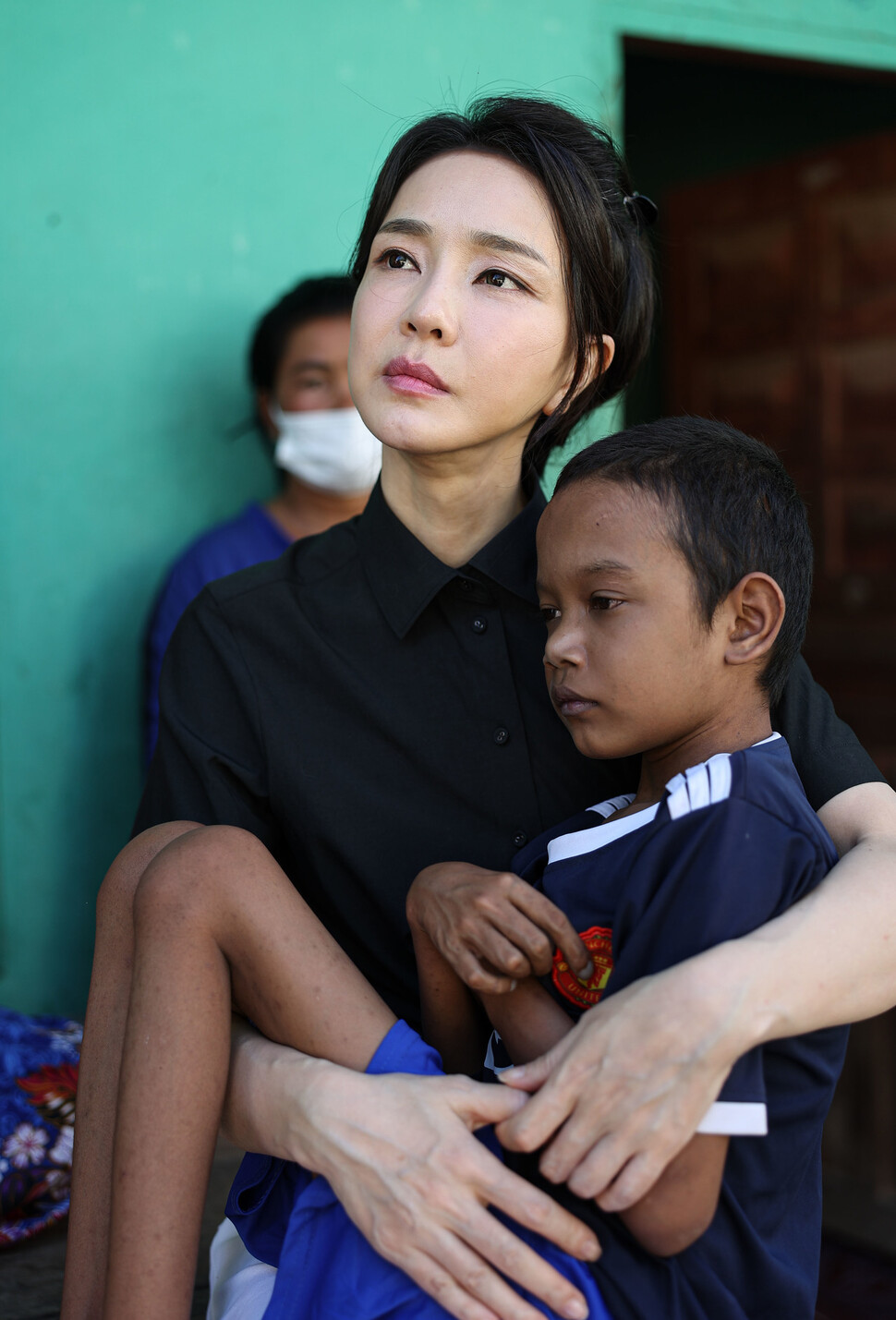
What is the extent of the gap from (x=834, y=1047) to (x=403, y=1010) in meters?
0.54

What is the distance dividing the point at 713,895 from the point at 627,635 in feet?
1.05

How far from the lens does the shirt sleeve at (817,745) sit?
1510 mm

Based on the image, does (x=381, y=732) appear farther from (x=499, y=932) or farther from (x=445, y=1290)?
(x=445, y=1290)

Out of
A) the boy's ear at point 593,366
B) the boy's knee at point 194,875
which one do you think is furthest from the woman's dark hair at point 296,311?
the boy's knee at point 194,875

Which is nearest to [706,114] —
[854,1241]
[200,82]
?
[200,82]

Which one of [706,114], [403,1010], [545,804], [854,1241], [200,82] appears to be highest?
[706,114]

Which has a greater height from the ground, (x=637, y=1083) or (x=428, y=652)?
(x=428, y=652)

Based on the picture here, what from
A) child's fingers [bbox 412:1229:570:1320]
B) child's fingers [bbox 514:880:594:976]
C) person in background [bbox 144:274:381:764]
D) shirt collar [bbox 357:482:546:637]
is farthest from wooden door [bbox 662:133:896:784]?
child's fingers [bbox 412:1229:570:1320]

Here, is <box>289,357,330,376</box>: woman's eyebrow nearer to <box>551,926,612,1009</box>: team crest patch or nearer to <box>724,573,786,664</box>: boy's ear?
<box>724,573,786,664</box>: boy's ear

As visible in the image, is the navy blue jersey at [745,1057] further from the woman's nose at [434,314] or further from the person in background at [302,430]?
the person in background at [302,430]

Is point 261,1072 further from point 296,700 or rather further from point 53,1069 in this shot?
point 53,1069

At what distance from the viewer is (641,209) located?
182 centimetres

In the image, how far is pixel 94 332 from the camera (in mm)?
2631

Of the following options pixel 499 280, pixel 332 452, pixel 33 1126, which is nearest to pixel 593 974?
pixel 499 280
